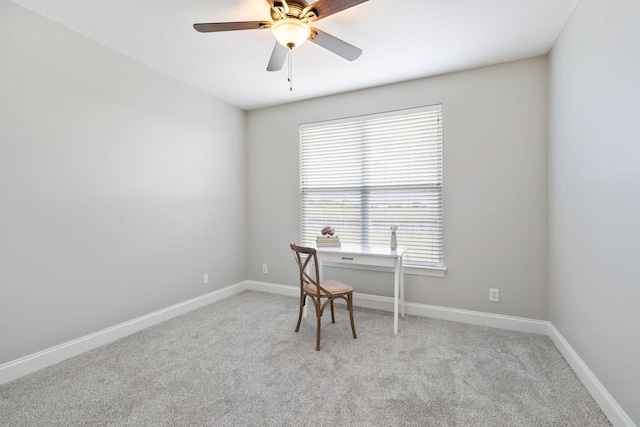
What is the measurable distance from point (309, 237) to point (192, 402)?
2.36 metres

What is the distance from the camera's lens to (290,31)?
1.83 meters

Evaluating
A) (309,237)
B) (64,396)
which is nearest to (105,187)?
(64,396)

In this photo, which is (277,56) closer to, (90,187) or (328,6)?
(328,6)

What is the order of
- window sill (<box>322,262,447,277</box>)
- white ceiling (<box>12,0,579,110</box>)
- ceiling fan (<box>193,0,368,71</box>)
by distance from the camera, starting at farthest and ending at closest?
window sill (<box>322,262,447,277</box>)
white ceiling (<box>12,0,579,110</box>)
ceiling fan (<box>193,0,368,71</box>)

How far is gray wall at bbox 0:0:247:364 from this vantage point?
206cm

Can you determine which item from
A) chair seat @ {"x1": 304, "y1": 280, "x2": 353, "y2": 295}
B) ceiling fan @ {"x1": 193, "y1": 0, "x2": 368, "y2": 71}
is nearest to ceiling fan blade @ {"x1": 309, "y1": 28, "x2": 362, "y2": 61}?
ceiling fan @ {"x1": 193, "y1": 0, "x2": 368, "y2": 71}

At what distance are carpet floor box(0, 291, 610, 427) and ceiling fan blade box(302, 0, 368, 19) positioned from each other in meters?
2.28

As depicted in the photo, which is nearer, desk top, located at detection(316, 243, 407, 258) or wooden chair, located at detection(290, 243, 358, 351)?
wooden chair, located at detection(290, 243, 358, 351)

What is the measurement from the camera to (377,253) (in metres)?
2.78

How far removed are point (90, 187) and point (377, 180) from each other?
2777 mm

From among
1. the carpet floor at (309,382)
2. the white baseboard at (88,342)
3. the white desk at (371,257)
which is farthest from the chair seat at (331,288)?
the white baseboard at (88,342)

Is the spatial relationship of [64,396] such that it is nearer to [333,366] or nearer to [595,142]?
[333,366]

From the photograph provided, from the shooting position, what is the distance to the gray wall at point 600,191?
1.44m

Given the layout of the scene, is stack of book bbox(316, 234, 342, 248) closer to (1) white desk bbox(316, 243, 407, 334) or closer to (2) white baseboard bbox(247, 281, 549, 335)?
(1) white desk bbox(316, 243, 407, 334)
